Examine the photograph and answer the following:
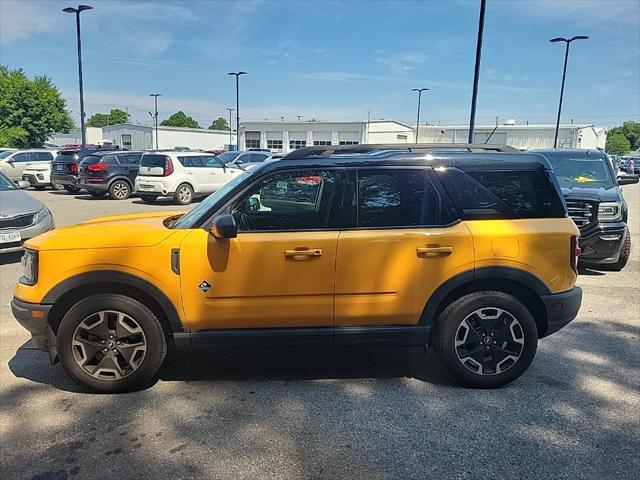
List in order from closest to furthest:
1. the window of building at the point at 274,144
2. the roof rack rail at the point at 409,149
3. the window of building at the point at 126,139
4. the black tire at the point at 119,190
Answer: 1. the roof rack rail at the point at 409,149
2. the black tire at the point at 119,190
3. the window of building at the point at 274,144
4. the window of building at the point at 126,139

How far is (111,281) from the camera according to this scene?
3500 millimetres

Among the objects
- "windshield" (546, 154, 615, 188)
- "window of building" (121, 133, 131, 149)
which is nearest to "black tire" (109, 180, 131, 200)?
"windshield" (546, 154, 615, 188)

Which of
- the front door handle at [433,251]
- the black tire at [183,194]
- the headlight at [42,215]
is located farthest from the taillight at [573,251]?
the black tire at [183,194]

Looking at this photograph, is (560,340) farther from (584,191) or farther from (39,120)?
(39,120)

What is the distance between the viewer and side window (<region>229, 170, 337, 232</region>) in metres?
3.65

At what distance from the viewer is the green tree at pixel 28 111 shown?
4281 centimetres

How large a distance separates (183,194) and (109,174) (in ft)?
11.4

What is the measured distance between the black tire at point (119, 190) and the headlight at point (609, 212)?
51.2ft

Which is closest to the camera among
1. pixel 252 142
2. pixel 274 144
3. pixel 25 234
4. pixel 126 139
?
pixel 25 234

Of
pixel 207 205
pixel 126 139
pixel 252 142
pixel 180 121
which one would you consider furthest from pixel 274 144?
pixel 207 205

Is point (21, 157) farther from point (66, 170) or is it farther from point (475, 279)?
point (475, 279)

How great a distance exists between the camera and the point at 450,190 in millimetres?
3725

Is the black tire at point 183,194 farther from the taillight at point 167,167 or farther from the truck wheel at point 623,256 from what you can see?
the truck wheel at point 623,256

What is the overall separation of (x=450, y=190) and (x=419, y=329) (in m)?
1.04
